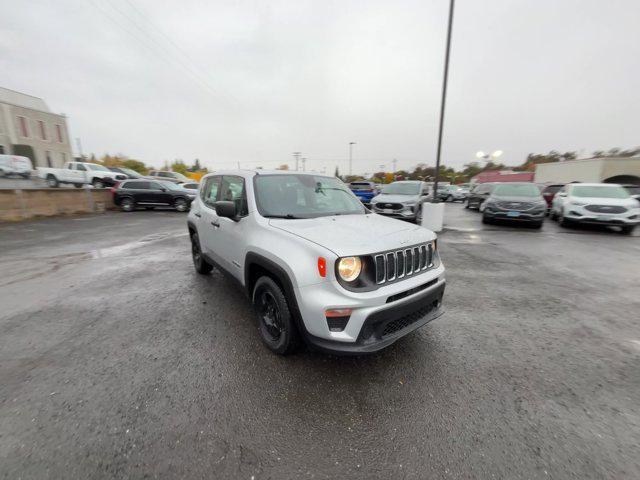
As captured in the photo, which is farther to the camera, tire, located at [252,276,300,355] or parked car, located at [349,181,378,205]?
parked car, located at [349,181,378,205]

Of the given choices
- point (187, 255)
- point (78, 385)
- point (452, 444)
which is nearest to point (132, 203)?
point (187, 255)

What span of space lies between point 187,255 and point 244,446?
5867mm

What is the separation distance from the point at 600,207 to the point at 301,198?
11441 mm

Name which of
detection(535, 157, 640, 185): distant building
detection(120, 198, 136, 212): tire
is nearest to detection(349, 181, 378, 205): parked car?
detection(120, 198, 136, 212): tire

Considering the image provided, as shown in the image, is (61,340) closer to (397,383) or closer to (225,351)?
(225,351)

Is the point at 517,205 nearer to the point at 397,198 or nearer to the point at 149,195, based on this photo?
the point at 397,198

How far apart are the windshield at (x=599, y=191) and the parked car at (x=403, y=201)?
17.6 ft

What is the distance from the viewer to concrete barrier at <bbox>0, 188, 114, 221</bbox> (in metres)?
11.6

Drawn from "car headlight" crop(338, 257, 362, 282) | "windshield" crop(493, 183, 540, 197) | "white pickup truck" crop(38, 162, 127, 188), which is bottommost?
"car headlight" crop(338, 257, 362, 282)

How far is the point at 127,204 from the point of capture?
51.1 ft

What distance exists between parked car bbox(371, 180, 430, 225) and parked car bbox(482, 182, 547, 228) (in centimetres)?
254

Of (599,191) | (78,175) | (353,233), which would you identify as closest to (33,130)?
(78,175)

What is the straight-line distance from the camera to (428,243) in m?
2.91

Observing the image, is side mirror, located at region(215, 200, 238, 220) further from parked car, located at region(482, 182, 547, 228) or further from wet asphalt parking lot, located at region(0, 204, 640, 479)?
parked car, located at region(482, 182, 547, 228)
